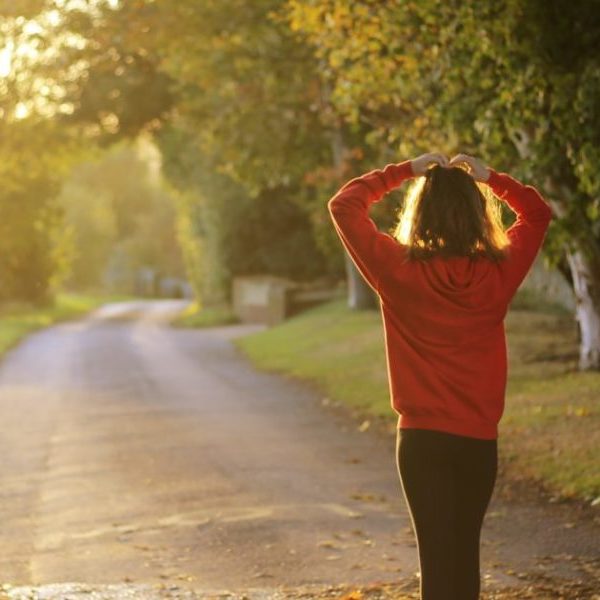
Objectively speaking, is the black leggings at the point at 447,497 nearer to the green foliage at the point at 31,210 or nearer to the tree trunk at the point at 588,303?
the tree trunk at the point at 588,303

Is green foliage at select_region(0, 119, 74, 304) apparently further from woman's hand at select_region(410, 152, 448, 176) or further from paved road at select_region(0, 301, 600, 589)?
woman's hand at select_region(410, 152, 448, 176)

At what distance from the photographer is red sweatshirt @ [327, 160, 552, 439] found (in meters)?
4.70

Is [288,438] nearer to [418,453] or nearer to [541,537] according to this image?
[541,537]

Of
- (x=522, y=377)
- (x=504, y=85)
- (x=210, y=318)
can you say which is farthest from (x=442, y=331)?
(x=210, y=318)

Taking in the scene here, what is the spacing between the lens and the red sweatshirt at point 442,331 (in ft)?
15.4

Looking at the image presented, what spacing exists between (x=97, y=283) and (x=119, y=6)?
60.4 meters

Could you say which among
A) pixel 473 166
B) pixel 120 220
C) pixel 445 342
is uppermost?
pixel 120 220

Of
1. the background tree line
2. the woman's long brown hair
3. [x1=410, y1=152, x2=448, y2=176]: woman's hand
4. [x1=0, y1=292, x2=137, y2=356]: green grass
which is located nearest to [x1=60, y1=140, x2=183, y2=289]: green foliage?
[x1=0, y1=292, x2=137, y2=356]: green grass

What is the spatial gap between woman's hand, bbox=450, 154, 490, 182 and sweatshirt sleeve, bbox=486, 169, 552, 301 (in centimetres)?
5

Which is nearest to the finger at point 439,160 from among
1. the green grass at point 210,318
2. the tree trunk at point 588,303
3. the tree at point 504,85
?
the tree at point 504,85

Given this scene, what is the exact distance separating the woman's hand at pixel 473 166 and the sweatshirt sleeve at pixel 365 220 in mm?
174

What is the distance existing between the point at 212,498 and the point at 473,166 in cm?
633

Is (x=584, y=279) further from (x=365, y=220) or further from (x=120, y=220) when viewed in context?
(x=120, y=220)

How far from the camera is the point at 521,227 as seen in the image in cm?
505
